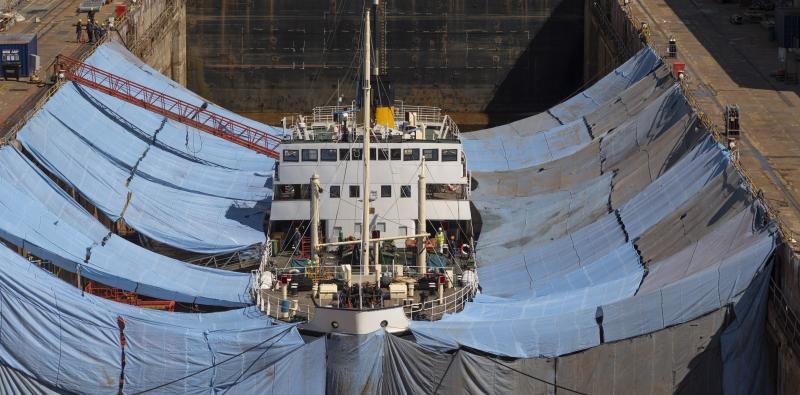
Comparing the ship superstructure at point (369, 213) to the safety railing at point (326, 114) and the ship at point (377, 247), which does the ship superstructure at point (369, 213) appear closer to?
the ship at point (377, 247)

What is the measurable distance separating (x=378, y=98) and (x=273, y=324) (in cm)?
2173

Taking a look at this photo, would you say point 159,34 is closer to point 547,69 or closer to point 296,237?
point 547,69

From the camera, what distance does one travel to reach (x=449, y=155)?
A: 238 ft

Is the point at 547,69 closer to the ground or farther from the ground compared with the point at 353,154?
farther from the ground

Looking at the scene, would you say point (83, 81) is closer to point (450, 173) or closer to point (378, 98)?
point (378, 98)

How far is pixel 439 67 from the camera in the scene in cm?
10869

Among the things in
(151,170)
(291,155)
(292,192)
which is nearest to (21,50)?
(151,170)

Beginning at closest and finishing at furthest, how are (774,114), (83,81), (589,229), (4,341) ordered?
1. (4,341)
2. (589,229)
3. (774,114)
4. (83,81)

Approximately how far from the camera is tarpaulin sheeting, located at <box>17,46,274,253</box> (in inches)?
2874

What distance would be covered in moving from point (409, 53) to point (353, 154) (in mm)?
38349

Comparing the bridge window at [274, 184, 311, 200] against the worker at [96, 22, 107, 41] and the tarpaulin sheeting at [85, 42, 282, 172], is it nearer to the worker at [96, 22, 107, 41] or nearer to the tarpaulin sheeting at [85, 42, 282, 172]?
the tarpaulin sheeting at [85, 42, 282, 172]

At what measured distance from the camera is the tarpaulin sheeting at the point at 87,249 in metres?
64.2

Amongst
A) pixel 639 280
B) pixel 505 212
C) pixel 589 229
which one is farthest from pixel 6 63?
pixel 639 280

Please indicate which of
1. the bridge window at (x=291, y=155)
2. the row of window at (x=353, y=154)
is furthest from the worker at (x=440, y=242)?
the bridge window at (x=291, y=155)
